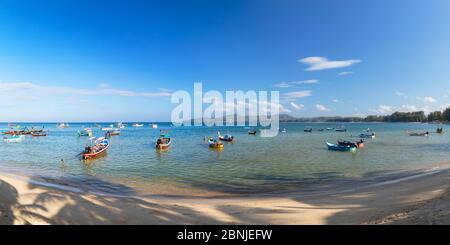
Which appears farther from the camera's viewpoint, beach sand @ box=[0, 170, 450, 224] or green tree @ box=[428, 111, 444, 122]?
green tree @ box=[428, 111, 444, 122]

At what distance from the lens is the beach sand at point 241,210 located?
9.28 metres

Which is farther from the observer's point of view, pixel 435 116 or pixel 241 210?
pixel 435 116

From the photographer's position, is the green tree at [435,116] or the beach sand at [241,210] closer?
the beach sand at [241,210]

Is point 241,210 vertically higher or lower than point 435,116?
lower

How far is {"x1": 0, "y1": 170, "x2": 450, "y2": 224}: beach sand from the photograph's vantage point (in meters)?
9.28

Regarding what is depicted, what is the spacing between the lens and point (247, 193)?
16359 millimetres

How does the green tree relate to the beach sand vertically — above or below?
above

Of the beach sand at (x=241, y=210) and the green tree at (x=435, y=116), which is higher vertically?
the green tree at (x=435, y=116)

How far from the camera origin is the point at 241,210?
11695 millimetres
